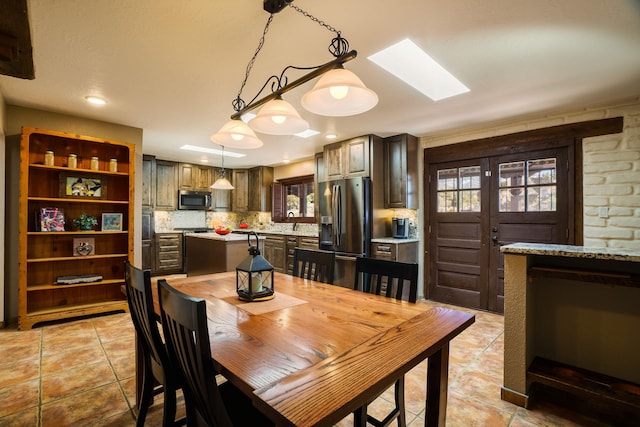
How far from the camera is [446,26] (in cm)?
187

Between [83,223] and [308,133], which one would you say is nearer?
[83,223]

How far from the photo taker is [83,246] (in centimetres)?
368

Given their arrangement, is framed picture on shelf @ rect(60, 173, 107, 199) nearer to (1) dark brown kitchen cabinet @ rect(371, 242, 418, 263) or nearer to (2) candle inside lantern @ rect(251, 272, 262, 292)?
(2) candle inside lantern @ rect(251, 272, 262, 292)

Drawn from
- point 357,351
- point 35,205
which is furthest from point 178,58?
point 35,205

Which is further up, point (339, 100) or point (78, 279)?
point (339, 100)

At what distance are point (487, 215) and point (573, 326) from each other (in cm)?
200

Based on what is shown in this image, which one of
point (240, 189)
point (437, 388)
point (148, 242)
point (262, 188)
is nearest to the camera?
point (437, 388)

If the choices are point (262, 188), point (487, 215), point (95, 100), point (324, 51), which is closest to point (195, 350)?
point (324, 51)

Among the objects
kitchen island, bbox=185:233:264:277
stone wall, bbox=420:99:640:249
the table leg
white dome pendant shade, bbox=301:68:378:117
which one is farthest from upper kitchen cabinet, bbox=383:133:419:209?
the table leg

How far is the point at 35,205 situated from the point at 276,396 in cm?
417

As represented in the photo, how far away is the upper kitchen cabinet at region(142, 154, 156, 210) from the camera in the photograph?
5924 millimetres

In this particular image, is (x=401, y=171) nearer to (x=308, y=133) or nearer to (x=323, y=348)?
(x=308, y=133)

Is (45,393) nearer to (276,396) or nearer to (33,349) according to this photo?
(33,349)

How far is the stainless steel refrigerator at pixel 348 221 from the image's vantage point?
4.26 m
